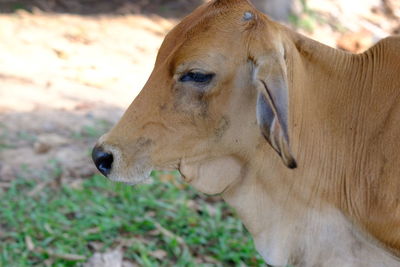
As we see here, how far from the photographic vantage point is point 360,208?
9.07 ft

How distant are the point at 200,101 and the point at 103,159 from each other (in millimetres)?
377

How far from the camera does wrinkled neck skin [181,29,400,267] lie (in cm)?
280

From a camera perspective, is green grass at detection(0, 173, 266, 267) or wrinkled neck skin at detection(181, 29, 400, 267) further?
green grass at detection(0, 173, 266, 267)

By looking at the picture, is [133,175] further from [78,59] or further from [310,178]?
[78,59]

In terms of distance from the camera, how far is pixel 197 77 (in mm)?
2623

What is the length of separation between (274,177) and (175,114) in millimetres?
438

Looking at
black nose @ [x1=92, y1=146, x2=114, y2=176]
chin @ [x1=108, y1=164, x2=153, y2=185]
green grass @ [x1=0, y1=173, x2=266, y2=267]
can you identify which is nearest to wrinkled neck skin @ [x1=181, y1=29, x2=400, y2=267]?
chin @ [x1=108, y1=164, x2=153, y2=185]

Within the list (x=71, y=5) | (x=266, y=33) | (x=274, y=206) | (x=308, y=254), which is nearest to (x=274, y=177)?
(x=274, y=206)

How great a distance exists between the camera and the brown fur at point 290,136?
265 centimetres

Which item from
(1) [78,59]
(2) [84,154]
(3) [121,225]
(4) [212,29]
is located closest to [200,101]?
(4) [212,29]

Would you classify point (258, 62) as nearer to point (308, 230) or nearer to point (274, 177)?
point (274, 177)

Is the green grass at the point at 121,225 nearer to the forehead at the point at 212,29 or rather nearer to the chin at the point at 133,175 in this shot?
the chin at the point at 133,175

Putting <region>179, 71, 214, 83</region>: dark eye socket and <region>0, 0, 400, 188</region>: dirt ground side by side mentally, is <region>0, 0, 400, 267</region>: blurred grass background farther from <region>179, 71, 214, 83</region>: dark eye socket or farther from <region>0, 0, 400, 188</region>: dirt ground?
<region>179, 71, 214, 83</region>: dark eye socket

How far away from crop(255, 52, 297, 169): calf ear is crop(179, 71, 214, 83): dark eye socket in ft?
0.58
